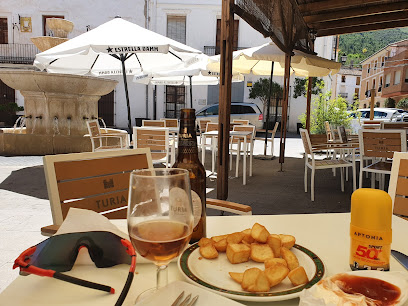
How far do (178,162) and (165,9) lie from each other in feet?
72.4

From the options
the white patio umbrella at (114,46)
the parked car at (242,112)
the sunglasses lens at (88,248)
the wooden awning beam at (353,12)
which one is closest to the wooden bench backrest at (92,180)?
the sunglasses lens at (88,248)

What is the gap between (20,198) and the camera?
4.72 metres

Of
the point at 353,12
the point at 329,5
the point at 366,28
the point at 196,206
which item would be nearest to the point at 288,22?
the point at 329,5

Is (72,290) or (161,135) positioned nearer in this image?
(72,290)

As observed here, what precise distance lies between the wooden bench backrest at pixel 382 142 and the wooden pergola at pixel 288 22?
1.85 meters

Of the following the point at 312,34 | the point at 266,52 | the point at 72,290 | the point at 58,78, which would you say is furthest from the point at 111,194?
the point at 312,34

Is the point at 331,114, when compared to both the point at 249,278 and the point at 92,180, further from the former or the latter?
the point at 249,278

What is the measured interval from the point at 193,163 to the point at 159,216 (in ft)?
1.27

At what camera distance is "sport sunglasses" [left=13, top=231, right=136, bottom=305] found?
0.78 meters

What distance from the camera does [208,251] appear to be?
3.04ft

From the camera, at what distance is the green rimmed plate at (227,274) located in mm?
727

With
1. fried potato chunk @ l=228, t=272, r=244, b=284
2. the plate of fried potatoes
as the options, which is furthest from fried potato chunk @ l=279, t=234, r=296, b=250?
fried potato chunk @ l=228, t=272, r=244, b=284

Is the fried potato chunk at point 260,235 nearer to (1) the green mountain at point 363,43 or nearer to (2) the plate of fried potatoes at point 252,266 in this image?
(2) the plate of fried potatoes at point 252,266

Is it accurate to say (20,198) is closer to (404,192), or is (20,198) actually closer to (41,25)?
(404,192)
